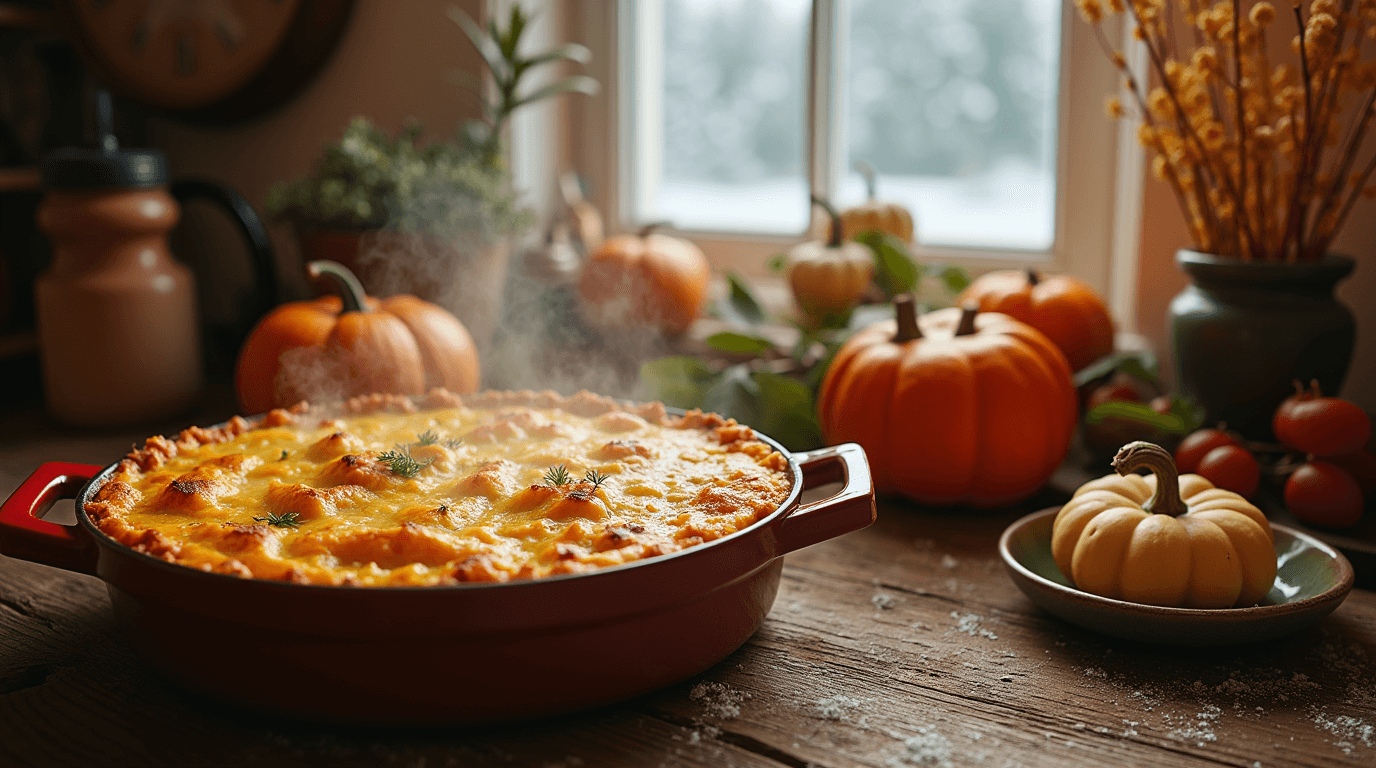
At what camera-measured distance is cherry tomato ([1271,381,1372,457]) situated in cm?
129

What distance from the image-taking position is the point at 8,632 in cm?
112

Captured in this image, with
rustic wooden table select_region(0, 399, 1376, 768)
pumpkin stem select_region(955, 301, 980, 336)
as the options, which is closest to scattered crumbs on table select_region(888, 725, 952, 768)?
rustic wooden table select_region(0, 399, 1376, 768)

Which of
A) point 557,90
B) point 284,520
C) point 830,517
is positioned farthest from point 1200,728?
point 557,90

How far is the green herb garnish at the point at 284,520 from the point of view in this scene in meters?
0.97

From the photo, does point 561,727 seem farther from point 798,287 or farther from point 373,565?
point 798,287

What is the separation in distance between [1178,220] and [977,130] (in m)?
0.51

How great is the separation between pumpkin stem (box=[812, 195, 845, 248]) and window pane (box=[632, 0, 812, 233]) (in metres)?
0.41

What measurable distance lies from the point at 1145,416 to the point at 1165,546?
47cm

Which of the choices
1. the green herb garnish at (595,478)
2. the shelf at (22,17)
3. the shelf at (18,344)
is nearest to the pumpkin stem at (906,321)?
the green herb garnish at (595,478)

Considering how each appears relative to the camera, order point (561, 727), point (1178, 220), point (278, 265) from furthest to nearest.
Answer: point (278, 265), point (1178, 220), point (561, 727)

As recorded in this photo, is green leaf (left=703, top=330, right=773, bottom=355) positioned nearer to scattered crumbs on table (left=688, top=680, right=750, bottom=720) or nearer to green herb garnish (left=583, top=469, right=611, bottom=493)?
green herb garnish (left=583, top=469, right=611, bottom=493)

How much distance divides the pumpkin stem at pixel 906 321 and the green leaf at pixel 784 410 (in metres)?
0.19

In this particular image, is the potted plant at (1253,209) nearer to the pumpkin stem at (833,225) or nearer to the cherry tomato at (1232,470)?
the cherry tomato at (1232,470)

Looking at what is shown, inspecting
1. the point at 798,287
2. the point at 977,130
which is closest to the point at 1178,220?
the point at 977,130
